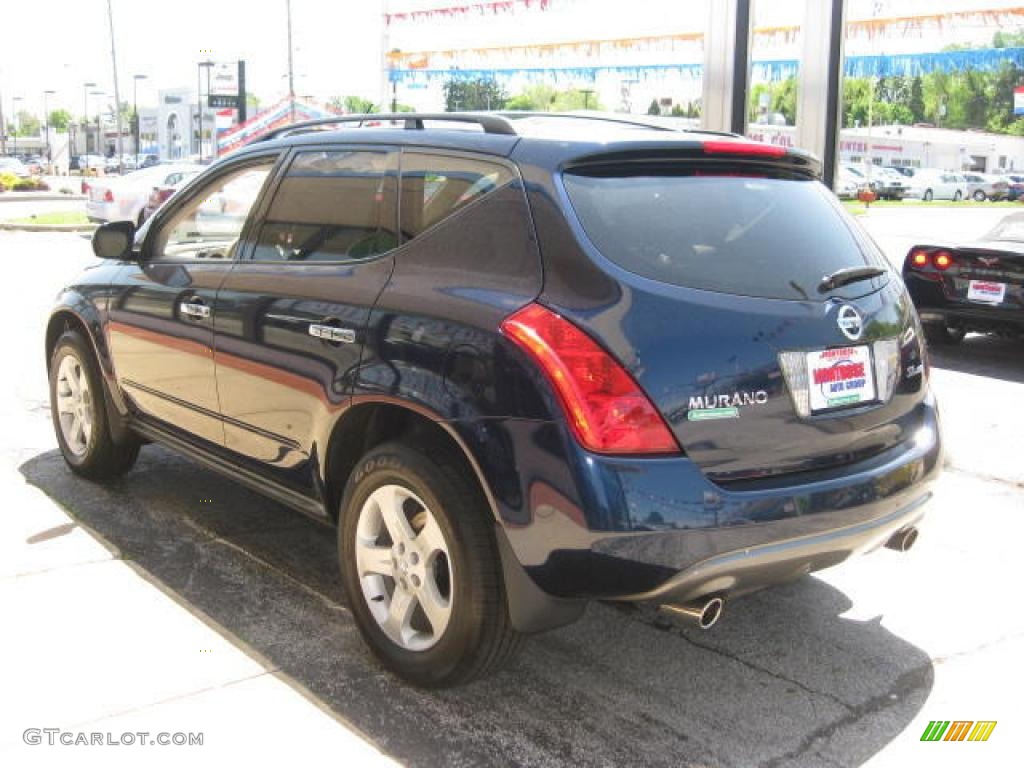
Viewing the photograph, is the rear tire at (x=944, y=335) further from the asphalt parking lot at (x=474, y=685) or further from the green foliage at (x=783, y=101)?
the green foliage at (x=783, y=101)

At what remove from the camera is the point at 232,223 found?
4605mm

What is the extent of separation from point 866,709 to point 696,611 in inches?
30.5

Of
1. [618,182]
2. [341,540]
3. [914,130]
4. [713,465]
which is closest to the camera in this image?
[713,465]

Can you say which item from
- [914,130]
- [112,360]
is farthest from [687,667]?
[914,130]

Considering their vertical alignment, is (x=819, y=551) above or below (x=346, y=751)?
above

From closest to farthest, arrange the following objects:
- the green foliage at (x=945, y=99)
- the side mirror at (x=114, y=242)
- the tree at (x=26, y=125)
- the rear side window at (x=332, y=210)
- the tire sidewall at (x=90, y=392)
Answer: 1. the rear side window at (x=332, y=210)
2. the side mirror at (x=114, y=242)
3. the tire sidewall at (x=90, y=392)
4. the green foliage at (x=945, y=99)
5. the tree at (x=26, y=125)

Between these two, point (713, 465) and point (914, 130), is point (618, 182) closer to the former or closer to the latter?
point (713, 465)

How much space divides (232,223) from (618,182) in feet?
6.47

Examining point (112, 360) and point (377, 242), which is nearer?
point (377, 242)

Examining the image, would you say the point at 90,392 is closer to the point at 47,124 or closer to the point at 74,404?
the point at 74,404

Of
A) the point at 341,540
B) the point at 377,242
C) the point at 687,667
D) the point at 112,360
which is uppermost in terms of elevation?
the point at 377,242

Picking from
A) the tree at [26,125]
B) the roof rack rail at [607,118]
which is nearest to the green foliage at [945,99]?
the roof rack rail at [607,118]

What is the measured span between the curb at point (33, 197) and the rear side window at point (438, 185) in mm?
41858

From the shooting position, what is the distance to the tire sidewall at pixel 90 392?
5.28m
